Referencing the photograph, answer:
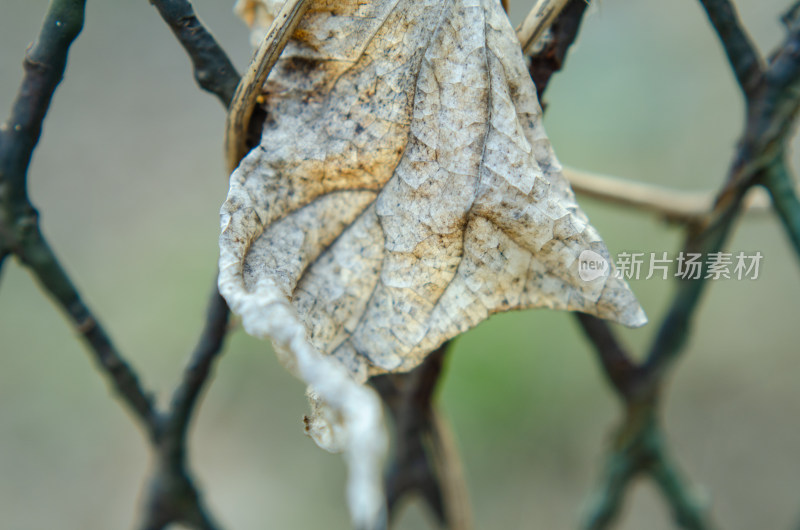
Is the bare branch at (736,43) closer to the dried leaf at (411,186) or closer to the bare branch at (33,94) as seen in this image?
the dried leaf at (411,186)

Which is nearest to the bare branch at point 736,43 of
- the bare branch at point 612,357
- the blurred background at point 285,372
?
the bare branch at point 612,357

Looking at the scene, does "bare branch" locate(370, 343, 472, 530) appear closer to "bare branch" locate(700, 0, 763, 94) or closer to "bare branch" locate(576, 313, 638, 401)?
"bare branch" locate(576, 313, 638, 401)

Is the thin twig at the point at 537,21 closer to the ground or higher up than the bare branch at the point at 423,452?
higher up

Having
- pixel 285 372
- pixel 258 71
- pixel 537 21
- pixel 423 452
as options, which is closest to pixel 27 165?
pixel 258 71

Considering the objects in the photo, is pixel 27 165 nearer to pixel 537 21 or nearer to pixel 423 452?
pixel 537 21

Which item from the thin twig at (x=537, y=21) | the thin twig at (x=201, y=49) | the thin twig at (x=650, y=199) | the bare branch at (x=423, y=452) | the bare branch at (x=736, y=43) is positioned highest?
the thin twig at (x=201, y=49)
